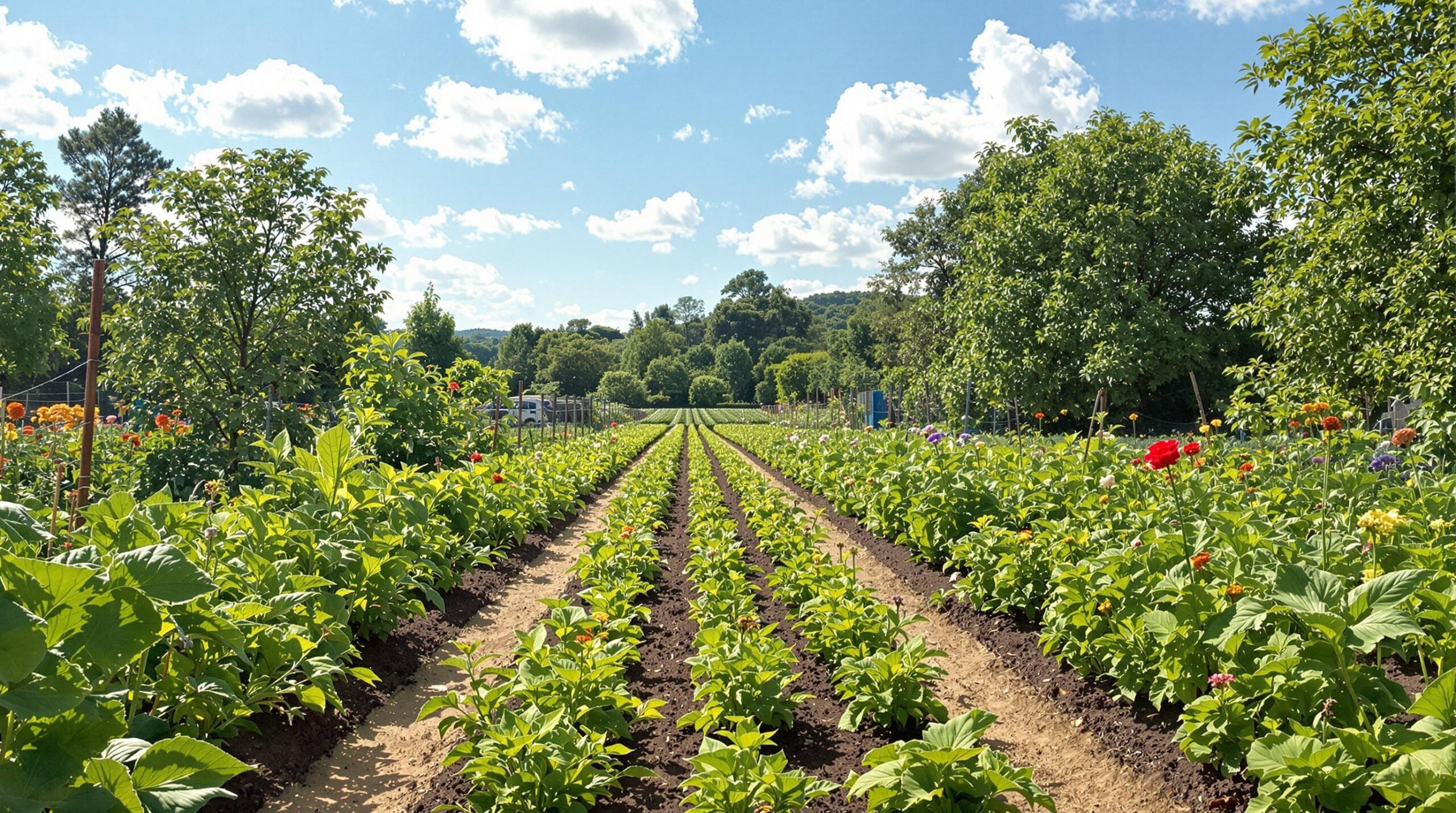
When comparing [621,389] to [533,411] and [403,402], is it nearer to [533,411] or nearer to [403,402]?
[533,411]

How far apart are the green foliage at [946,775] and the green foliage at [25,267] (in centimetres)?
1695

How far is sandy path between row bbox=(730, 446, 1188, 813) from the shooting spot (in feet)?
11.1

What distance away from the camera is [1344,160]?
10.0m

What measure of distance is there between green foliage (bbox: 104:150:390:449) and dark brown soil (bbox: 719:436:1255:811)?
727 cm

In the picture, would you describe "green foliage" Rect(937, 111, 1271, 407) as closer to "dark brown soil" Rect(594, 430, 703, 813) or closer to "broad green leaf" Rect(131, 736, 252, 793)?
"dark brown soil" Rect(594, 430, 703, 813)

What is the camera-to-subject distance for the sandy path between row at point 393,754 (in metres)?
3.35

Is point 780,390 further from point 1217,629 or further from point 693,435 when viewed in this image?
point 1217,629

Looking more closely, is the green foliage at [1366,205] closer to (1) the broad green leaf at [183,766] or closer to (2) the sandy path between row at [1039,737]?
(2) the sandy path between row at [1039,737]

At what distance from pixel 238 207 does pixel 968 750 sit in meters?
9.64

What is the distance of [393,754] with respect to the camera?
3.87 m

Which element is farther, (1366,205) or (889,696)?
(1366,205)

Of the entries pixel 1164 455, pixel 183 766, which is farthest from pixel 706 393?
pixel 183 766

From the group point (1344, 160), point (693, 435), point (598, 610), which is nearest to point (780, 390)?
point (693, 435)

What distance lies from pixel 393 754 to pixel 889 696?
7.90 ft
